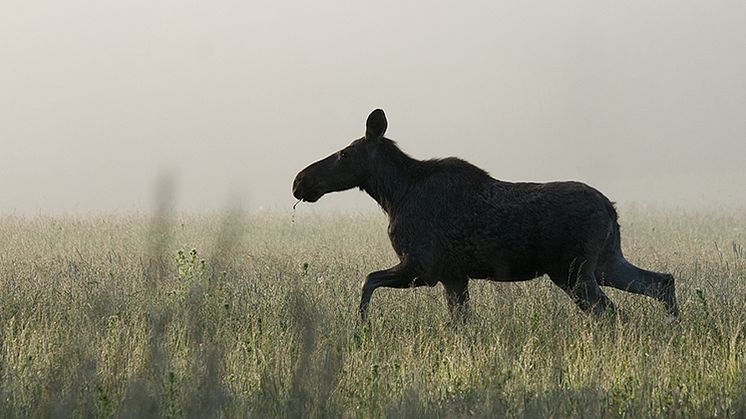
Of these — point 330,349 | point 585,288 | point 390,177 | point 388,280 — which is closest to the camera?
point 330,349

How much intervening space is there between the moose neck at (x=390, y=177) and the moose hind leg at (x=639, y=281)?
2.01 metres

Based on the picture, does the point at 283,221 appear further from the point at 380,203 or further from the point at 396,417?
the point at 396,417

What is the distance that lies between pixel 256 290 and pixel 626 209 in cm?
2789

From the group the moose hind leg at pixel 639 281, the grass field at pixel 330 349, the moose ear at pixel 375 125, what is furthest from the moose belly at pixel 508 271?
the moose ear at pixel 375 125

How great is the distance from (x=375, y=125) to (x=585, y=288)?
8.50 feet

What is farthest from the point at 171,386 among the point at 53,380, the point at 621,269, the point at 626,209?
the point at 626,209

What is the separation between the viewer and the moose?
8977 mm

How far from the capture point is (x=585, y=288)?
9109 mm

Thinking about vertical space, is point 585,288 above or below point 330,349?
above

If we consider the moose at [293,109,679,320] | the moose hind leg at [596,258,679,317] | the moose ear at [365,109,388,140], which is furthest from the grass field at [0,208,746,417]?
the moose ear at [365,109,388,140]

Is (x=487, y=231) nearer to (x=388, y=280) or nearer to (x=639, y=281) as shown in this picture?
(x=388, y=280)

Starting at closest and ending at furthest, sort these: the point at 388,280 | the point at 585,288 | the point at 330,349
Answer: the point at 330,349 → the point at 585,288 → the point at 388,280

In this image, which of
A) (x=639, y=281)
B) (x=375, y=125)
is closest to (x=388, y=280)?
(x=375, y=125)

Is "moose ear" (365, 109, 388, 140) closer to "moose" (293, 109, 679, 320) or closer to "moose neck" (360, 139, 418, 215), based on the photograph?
"moose" (293, 109, 679, 320)
